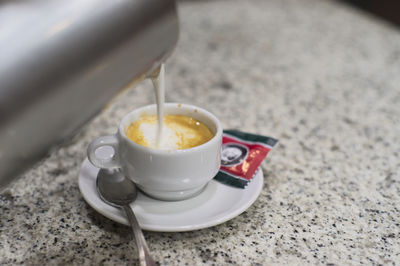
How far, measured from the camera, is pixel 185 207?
2.06 feet

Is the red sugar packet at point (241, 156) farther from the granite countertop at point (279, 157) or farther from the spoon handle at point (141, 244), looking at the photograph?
the spoon handle at point (141, 244)

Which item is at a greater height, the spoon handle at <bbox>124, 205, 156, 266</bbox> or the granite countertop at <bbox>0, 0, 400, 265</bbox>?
the spoon handle at <bbox>124, 205, 156, 266</bbox>

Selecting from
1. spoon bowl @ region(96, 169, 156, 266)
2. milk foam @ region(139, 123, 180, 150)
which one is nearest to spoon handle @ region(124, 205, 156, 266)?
spoon bowl @ region(96, 169, 156, 266)

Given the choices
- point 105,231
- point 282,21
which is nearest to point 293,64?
point 282,21

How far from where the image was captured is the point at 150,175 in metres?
0.60

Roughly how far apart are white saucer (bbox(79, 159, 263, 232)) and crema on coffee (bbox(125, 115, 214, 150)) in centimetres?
8

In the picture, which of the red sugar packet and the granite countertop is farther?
the red sugar packet

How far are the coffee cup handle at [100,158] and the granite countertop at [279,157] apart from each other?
0.08 metres

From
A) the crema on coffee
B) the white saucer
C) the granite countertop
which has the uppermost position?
the crema on coffee

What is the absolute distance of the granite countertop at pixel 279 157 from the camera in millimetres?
579

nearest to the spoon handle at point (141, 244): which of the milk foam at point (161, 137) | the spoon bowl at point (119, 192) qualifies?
the spoon bowl at point (119, 192)

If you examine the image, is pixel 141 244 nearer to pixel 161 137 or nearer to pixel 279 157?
pixel 161 137

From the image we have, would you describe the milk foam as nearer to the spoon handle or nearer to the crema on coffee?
the crema on coffee

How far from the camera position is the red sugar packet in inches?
27.0
